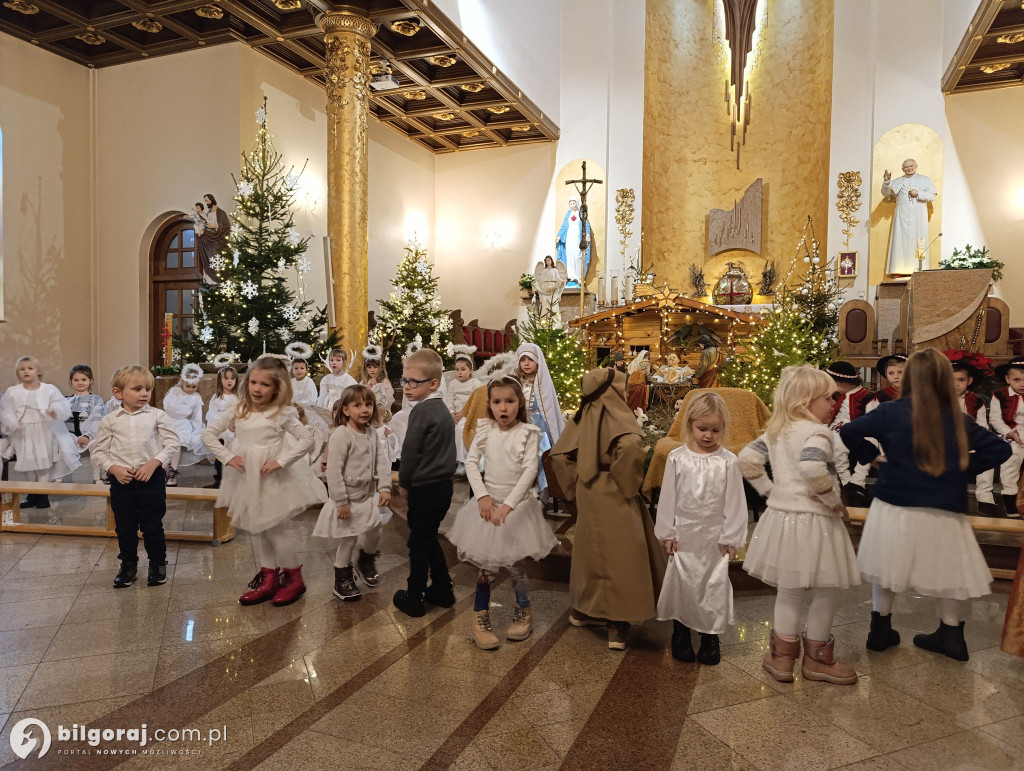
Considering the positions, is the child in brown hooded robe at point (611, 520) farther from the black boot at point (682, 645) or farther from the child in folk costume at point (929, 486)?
the child in folk costume at point (929, 486)

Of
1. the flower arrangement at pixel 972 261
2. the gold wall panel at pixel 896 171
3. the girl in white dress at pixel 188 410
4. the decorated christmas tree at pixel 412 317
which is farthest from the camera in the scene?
the gold wall panel at pixel 896 171

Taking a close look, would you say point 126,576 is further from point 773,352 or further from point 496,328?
point 496,328

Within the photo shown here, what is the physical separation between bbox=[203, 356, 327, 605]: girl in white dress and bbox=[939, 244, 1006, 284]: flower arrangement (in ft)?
42.1

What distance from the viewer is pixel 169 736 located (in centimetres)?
288

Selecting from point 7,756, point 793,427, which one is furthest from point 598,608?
point 7,756

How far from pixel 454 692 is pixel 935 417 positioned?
277cm

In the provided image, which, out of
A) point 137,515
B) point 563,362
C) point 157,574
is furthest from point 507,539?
point 563,362

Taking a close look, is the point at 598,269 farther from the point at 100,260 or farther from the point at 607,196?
the point at 100,260

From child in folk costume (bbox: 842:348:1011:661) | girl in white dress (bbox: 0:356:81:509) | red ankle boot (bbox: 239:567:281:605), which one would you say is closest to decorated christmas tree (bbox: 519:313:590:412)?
red ankle boot (bbox: 239:567:281:605)

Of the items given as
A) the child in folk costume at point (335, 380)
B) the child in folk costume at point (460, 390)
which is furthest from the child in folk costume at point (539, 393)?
the child in folk costume at point (335, 380)

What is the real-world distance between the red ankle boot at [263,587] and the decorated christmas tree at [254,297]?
569cm

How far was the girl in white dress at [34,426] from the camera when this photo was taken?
6.90 metres

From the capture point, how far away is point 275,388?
451 centimetres

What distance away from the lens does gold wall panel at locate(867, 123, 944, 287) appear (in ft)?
44.8
